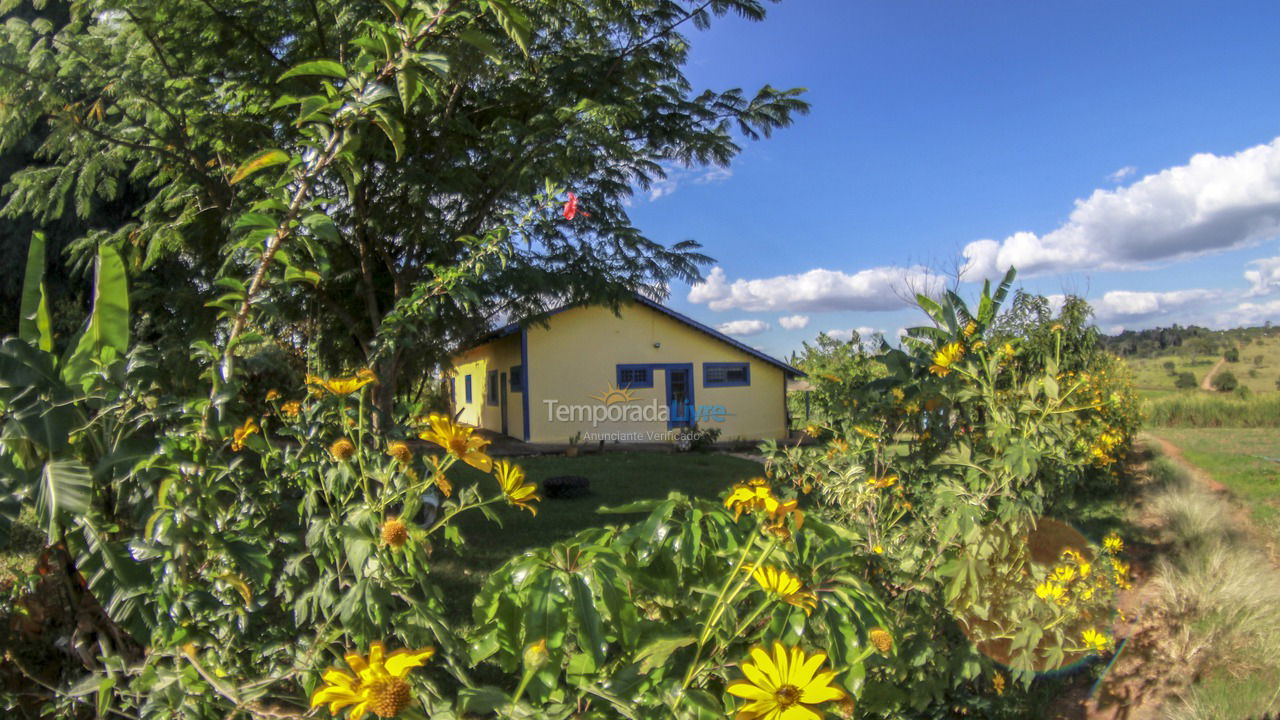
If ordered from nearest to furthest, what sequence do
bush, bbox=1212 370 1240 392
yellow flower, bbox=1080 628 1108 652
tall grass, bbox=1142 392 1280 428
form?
yellow flower, bbox=1080 628 1108 652
tall grass, bbox=1142 392 1280 428
bush, bbox=1212 370 1240 392

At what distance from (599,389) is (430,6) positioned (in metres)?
14.9

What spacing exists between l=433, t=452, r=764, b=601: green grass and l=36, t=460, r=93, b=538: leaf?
7.71 feet

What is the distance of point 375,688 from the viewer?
3.02 feet

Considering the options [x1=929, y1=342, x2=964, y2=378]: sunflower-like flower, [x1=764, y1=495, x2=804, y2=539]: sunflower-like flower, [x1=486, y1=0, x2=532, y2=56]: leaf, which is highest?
[x1=486, y1=0, x2=532, y2=56]: leaf

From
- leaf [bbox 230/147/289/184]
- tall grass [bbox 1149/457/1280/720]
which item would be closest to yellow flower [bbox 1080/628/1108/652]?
tall grass [bbox 1149/457/1280/720]

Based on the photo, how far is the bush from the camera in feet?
59.7

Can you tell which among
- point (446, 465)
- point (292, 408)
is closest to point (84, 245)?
point (292, 408)

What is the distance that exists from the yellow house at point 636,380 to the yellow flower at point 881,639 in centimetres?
1411

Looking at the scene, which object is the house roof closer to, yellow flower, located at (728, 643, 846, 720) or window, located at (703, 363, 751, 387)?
window, located at (703, 363, 751, 387)

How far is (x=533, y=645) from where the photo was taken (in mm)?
988

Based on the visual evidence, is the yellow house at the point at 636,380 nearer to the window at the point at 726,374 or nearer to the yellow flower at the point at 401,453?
the window at the point at 726,374

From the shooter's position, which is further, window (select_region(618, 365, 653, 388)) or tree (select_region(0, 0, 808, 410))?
window (select_region(618, 365, 653, 388))

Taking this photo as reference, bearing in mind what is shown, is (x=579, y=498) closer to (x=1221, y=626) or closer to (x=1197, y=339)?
(x=1221, y=626)

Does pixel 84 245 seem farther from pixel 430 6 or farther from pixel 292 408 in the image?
pixel 430 6
